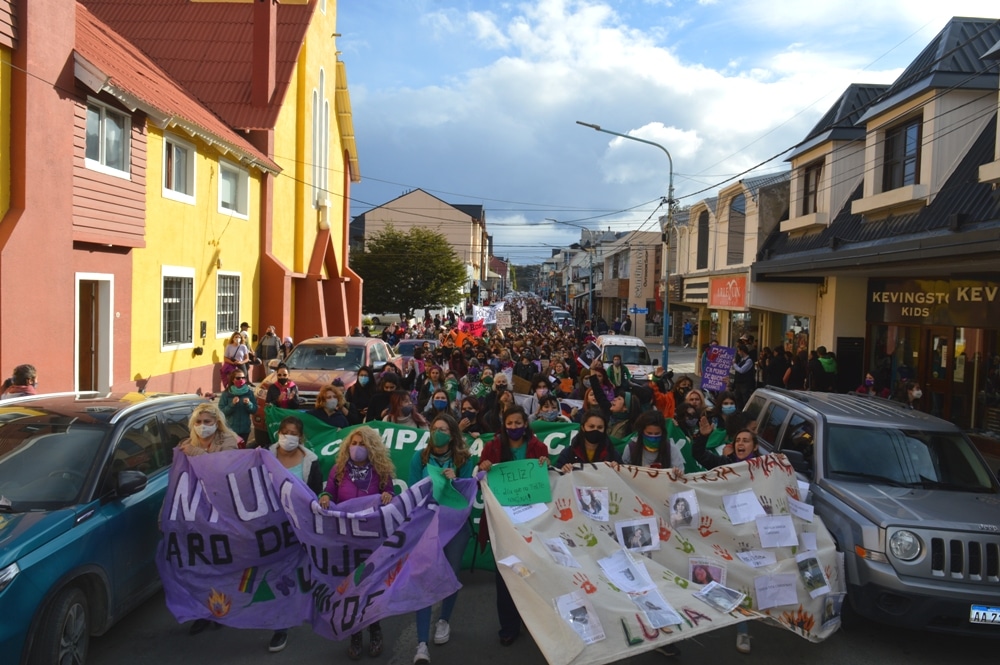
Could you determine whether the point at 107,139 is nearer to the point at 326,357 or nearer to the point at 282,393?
the point at 326,357

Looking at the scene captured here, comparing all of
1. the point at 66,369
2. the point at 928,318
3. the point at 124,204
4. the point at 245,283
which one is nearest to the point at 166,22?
the point at 245,283

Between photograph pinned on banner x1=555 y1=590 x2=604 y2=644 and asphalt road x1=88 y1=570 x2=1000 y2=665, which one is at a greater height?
photograph pinned on banner x1=555 y1=590 x2=604 y2=644

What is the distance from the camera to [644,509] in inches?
225

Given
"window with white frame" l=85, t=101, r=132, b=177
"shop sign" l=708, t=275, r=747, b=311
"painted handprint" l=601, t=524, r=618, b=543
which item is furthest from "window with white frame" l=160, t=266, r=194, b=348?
"shop sign" l=708, t=275, r=747, b=311

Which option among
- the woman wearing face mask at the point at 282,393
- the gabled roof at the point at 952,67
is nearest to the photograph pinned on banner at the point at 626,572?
the woman wearing face mask at the point at 282,393

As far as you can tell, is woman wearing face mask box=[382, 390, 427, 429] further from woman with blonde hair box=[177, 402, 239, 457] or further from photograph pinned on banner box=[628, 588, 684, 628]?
photograph pinned on banner box=[628, 588, 684, 628]

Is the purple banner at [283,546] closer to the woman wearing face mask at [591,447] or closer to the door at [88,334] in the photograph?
the woman wearing face mask at [591,447]

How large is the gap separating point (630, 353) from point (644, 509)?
52.7 ft

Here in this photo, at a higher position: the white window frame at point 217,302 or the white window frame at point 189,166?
the white window frame at point 189,166

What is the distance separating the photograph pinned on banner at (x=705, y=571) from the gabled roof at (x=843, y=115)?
579 inches

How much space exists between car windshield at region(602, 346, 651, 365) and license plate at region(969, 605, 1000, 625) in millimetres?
15779

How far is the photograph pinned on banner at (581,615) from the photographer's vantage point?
15.1ft

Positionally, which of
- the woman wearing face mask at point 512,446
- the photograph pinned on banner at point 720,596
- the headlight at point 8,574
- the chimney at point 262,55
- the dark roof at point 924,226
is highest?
the chimney at point 262,55

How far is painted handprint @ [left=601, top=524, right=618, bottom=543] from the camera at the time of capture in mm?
5516
